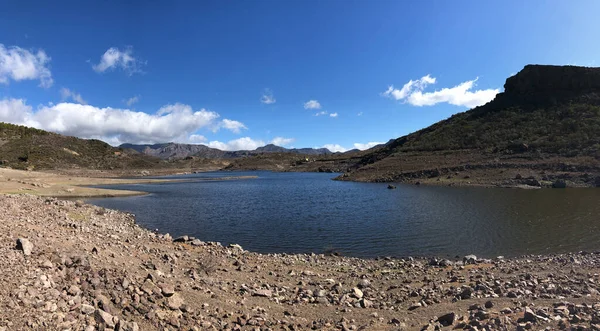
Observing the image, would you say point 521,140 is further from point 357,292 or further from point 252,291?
point 252,291

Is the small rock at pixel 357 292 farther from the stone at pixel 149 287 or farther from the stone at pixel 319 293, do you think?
the stone at pixel 149 287

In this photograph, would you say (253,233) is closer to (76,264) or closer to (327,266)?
(327,266)

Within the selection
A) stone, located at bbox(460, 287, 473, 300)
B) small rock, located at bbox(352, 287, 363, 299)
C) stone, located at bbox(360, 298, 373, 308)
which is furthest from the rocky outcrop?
stone, located at bbox(360, 298, 373, 308)

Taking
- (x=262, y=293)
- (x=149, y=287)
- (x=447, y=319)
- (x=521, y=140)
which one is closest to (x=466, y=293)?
A: (x=447, y=319)

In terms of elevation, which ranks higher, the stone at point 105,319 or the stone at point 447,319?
the stone at point 105,319

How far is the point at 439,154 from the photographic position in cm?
9119

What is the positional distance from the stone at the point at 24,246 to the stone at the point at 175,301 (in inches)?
172

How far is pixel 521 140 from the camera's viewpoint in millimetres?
81125

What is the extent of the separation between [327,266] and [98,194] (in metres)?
49.1

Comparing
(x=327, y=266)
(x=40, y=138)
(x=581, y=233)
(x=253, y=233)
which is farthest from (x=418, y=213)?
(x=40, y=138)

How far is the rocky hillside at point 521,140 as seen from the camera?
66.2 m

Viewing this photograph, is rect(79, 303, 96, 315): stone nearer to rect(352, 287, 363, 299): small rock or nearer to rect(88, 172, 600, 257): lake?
rect(352, 287, 363, 299): small rock

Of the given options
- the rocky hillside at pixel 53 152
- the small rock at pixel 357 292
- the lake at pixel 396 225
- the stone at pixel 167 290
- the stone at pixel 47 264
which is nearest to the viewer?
the stone at pixel 47 264

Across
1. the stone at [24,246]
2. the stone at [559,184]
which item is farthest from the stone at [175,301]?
the stone at [559,184]
